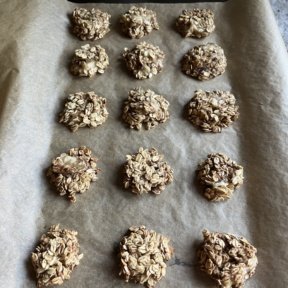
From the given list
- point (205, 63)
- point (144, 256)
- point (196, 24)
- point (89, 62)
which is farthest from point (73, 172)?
point (196, 24)

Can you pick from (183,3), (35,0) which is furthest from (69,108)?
(183,3)

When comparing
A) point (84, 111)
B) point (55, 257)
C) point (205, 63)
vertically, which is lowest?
point (55, 257)

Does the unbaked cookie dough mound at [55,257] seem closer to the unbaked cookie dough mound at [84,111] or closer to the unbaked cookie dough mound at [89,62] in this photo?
the unbaked cookie dough mound at [84,111]

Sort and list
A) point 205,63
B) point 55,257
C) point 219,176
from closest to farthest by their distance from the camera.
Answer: point 55,257 < point 219,176 < point 205,63

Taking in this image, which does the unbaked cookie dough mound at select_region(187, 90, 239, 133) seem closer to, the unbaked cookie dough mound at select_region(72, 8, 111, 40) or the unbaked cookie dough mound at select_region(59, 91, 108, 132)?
the unbaked cookie dough mound at select_region(59, 91, 108, 132)

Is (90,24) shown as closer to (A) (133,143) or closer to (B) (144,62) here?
(B) (144,62)

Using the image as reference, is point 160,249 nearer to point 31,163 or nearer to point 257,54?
point 31,163
